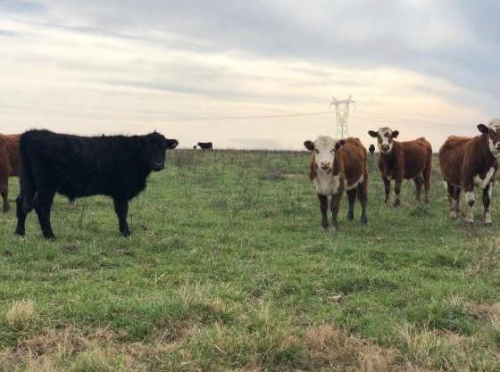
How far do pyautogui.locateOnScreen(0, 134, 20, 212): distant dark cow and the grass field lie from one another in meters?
1.05

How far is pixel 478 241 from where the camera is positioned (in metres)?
10.4

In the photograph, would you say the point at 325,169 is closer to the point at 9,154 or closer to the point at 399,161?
the point at 399,161

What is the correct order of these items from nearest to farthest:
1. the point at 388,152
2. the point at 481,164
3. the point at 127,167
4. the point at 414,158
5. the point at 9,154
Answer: the point at 127,167 → the point at 481,164 → the point at 9,154 → the point at 388,152 → the point at 414,158

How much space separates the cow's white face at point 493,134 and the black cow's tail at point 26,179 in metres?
9.24

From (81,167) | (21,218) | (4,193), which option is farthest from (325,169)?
(4,193)

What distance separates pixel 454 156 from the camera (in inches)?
559

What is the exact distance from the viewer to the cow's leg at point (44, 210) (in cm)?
1010

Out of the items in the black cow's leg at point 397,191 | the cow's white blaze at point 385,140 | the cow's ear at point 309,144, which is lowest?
the black cow's leg at point 397,191

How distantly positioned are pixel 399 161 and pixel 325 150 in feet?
17.8

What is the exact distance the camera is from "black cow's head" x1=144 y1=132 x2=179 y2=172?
1140 cm

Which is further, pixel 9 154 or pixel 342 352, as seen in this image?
pixel 9 154

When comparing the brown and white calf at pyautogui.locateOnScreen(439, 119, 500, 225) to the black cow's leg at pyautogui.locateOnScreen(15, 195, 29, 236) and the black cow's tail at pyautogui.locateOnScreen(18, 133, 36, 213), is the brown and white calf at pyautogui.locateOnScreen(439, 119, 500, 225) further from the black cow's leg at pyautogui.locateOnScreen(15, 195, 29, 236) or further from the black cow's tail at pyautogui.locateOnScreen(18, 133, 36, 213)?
the black cow's leg at pyautogui.locateOnScreen(15, 195, 29, 236)

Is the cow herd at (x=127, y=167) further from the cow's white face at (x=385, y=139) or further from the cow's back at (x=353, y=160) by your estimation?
the cow's white face at (x=385, y=139)

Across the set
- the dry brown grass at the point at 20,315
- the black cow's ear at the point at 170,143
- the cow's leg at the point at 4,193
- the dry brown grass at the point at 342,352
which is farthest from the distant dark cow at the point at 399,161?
the dry brown grass at the point at 20,315
